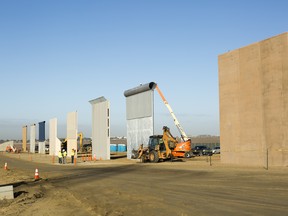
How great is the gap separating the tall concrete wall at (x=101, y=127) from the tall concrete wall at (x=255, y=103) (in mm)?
19036

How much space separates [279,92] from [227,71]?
622 cm

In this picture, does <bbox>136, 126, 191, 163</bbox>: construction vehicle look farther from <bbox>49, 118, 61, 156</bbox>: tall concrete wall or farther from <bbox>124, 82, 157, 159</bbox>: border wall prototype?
<bbox>49, 118, 61, 156</bbox>: tall concrete wall

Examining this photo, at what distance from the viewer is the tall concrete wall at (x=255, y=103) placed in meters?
27.0

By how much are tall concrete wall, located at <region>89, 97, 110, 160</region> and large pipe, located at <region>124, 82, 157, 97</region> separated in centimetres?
312

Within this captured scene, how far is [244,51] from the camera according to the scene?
101 ft

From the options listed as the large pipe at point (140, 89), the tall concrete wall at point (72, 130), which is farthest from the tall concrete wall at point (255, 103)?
the tall concrete wall at point (72, 130)

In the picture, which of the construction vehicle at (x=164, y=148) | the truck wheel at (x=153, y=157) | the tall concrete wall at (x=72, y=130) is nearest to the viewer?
the truck wheel at (x=153, y=157)

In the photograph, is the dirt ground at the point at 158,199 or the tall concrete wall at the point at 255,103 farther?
the tall concrete wall at the point at 255,103

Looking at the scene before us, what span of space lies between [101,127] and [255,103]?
25.5m

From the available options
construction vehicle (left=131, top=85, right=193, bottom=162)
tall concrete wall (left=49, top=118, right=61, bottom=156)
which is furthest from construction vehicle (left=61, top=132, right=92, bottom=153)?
construction vehicle (left=131, top=85, right=193, bottom=162)

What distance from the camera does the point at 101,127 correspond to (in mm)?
50562

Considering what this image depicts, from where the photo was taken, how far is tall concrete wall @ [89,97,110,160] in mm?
48531

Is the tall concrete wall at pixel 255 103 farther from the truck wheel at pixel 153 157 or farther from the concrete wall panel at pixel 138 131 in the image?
the concrete wall panel at pixel 138 131

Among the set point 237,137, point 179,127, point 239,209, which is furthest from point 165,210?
point 179,127
